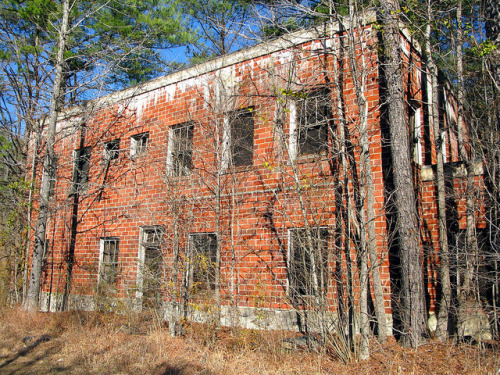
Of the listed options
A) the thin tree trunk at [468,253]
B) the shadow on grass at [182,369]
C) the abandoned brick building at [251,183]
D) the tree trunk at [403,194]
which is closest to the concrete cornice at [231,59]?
the abandoned brick building at [251,183]

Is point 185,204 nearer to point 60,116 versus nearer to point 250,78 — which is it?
point 250,78

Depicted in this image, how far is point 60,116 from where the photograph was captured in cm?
1409

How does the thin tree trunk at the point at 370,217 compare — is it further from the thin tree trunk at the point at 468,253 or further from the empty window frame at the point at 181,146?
the empty window frame at the point at 181,146

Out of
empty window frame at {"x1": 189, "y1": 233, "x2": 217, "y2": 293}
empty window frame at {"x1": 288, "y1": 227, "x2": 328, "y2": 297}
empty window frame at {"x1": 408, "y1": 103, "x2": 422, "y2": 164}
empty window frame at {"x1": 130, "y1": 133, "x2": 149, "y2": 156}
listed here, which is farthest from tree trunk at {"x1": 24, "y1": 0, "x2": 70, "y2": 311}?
empty window frame at {"x1": 408, "y1": 103, "x2": 422, "y2": 164}

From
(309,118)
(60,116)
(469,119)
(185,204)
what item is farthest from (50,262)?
(469,119)

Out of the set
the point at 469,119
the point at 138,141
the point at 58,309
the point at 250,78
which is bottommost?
the point at 58,309

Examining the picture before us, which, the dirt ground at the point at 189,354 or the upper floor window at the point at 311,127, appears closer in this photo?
the dirt ground at the point at 189,354

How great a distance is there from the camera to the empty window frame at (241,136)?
374 inches

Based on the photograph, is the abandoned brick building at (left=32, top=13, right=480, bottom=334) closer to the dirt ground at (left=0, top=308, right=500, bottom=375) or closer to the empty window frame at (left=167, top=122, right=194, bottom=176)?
the empty window frame at (left=167, top=122, right=194, bottom=176)

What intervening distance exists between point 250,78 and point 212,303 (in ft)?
16.8

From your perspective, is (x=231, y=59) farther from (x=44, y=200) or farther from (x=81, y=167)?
(x=81, y=167)

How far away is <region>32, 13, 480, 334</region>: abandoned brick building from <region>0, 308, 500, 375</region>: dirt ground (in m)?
0.52

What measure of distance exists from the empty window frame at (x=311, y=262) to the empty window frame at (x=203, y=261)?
1601 mm

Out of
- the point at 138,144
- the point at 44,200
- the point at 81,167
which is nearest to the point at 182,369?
the point at 44,200
